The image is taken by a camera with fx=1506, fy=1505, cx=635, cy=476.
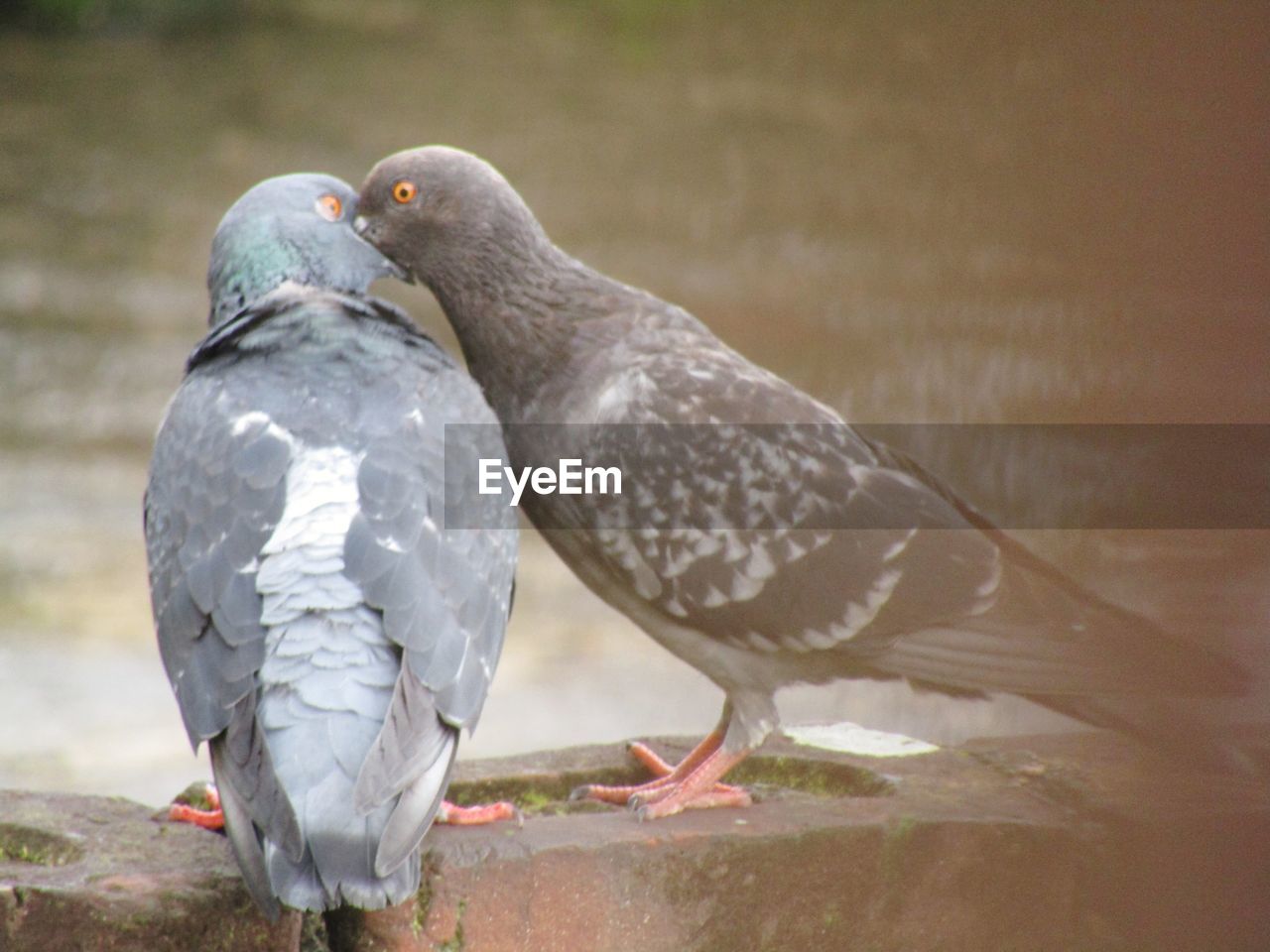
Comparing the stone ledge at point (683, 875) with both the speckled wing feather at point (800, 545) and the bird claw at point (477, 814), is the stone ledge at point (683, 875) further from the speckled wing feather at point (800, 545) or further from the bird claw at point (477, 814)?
the speckled wing feather at point (800, 545)

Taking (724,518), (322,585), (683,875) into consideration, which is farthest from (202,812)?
(724,518)

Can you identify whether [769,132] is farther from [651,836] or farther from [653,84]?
[651,836]

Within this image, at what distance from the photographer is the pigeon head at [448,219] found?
11.4 ft

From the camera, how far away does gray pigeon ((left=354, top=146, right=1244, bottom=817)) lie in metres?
3.06

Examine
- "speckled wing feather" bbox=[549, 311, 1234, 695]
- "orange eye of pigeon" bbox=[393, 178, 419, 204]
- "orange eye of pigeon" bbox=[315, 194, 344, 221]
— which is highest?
"orange eye of pigeon" bbox=[393, 178, 419, 204]

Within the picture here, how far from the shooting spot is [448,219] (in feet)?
11.4

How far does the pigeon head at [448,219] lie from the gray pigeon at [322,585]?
0.31m

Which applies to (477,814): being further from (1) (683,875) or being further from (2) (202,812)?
(2) (202,812)

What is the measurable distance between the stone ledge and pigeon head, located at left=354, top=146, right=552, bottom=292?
1.17m

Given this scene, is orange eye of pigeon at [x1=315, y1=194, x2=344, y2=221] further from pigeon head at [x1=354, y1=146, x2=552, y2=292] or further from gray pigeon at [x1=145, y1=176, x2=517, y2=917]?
gray pigeon at [x1=145, y1=176, x2=517, y2=917]

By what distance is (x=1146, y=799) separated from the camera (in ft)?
2.55

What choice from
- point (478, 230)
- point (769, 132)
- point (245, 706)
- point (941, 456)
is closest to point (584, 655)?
point (478, 230)

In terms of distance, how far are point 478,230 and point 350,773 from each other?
1.55 meters

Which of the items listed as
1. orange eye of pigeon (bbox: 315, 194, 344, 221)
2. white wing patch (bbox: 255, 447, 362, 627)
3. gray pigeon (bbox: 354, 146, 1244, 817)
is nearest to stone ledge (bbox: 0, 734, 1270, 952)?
gray pigeon (bbox: 354, 146, 1244, 817)
